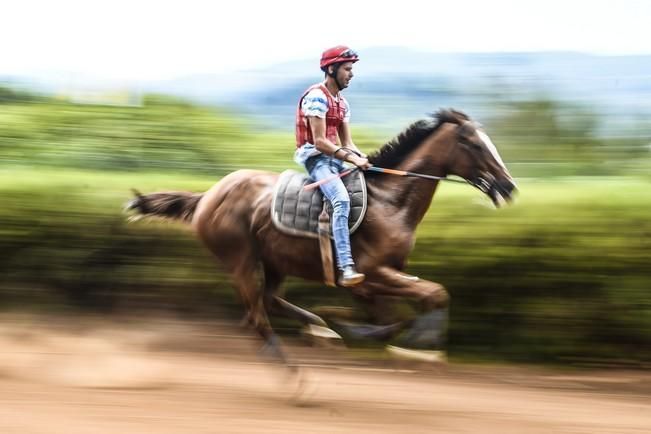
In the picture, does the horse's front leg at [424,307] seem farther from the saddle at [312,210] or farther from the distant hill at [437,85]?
the distant hill at [437,85]

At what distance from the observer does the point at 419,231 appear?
23.4 feet

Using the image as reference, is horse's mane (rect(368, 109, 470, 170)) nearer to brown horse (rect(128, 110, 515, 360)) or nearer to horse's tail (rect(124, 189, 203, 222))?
brown horse (rect(128, 110, 515, 360))

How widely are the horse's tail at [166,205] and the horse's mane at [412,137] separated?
1390 millimetres

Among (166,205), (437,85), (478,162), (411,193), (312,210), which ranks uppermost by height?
(437,85)

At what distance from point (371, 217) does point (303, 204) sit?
1.50 ft

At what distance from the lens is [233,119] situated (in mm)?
9570

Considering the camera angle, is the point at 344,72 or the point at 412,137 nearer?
the point at 344,72

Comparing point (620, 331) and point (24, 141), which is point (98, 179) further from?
point (620, 331)

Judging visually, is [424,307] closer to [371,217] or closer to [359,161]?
[371,217]

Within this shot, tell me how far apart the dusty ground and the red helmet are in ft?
6.26

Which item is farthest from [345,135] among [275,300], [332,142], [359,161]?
[275,300]

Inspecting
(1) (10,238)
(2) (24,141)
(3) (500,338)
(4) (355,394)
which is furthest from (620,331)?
(2) (24,141)

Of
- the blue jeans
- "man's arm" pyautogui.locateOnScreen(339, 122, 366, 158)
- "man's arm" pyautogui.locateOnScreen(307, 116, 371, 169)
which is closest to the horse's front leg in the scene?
the blue jeans

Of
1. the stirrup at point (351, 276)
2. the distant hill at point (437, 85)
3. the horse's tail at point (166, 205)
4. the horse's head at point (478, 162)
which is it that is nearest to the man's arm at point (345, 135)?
the horse's head at point (478, 162)
